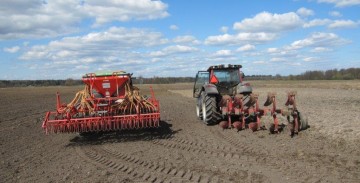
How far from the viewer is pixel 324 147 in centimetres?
759

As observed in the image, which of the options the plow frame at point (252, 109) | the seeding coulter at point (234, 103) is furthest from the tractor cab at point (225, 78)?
the plow frame at point (252, 109)

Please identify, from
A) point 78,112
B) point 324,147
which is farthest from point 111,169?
point 324,147

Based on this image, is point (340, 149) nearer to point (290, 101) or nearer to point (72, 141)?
point (290, 101)

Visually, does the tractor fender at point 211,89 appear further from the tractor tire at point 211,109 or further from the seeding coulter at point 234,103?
the tractor tire at point 211,109

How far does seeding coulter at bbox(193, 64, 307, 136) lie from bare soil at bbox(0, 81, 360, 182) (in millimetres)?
339

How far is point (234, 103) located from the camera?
10.6 meters

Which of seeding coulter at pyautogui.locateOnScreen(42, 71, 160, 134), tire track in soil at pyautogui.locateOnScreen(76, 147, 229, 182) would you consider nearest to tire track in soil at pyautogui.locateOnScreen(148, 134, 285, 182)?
tire track in soil at pyautogui.locateOnScreen(76, 147, 229, 182)

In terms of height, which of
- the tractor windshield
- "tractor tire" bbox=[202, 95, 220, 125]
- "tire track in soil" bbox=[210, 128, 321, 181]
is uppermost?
the tractor windshield

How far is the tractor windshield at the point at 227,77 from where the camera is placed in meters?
12.5

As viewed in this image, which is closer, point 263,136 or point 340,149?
point 340,149

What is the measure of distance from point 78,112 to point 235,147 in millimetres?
4217

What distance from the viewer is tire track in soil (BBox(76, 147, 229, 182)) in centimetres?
578

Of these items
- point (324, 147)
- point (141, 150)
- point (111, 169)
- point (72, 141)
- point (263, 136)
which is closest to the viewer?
point (111, 169)

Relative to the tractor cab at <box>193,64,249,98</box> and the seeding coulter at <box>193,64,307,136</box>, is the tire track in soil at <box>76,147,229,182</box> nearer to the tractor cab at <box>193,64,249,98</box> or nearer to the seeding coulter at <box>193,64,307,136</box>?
the seeding coulter at <box>193,64,307,136</box>
